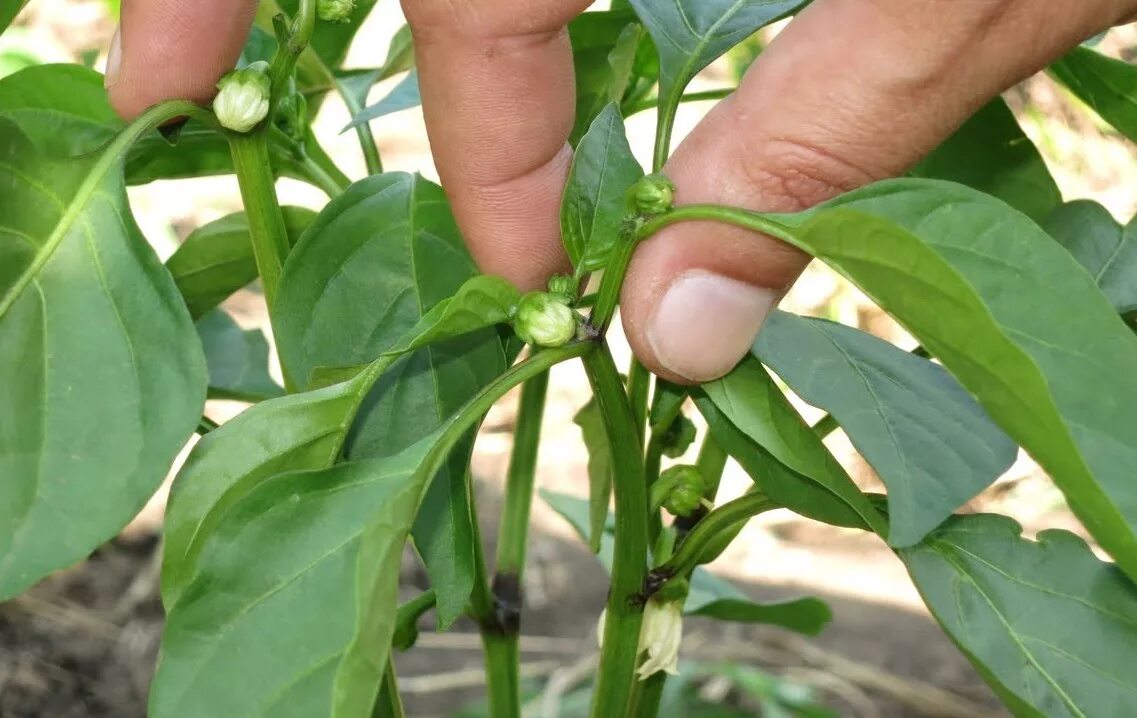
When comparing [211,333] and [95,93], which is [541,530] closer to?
[211,333]

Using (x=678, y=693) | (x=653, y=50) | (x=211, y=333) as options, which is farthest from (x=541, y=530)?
(x=653, y=50)

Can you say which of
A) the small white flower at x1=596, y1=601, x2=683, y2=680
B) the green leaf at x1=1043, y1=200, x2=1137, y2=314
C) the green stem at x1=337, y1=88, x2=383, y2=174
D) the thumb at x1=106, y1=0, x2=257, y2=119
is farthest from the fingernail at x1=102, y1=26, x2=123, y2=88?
the green leaf at x1=1043, y1=200, x2=1137, y2=314

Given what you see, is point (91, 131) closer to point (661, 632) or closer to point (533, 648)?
point (661, 632)

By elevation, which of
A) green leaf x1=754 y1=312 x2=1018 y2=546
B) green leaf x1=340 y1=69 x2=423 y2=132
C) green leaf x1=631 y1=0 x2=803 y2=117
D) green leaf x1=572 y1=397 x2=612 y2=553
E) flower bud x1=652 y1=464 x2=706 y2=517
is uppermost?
green leaf x1=631 y1=0 x2=803 y2=117

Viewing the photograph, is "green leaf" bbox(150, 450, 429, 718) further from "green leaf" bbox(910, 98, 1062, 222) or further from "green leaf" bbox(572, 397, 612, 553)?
"green leaf" bbox(910, 98, 1062, 222)

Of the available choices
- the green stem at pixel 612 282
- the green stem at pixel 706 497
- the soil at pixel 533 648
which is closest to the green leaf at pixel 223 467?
the green stem at pixel 612 282

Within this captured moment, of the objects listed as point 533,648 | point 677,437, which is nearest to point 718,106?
point 677,437
